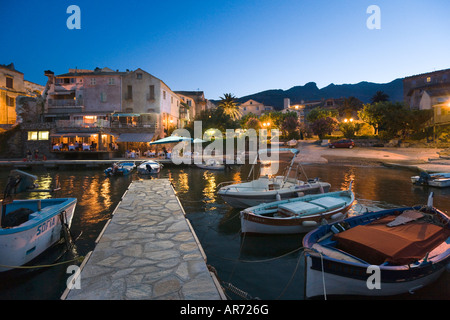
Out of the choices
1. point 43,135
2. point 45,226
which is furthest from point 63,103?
point 45,226

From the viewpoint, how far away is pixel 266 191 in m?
13.3

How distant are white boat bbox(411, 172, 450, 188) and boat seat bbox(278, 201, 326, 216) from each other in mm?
16856

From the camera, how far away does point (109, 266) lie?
6.82 meters

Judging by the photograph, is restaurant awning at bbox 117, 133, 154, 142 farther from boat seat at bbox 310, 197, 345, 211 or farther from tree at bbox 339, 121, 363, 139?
tree at bbox 339, 121, 363, 139

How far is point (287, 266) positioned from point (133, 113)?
44.8 m

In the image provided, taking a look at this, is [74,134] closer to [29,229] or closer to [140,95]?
[140,95]

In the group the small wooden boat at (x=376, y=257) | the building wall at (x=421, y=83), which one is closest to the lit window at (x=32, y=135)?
the small wooden boat at (x=376, y=257)

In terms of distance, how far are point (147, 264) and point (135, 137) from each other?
39.7 meters

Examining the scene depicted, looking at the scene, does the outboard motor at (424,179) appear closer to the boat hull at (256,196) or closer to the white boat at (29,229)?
the boat hull at (256,196)

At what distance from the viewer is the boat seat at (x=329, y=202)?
11245 millimetres

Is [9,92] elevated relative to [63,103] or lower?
elevated

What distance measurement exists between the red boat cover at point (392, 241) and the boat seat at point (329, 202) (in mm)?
3032
